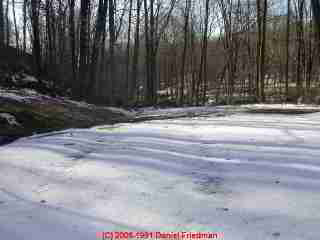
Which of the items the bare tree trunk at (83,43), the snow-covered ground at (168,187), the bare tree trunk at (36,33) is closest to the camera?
the snow-covered ground at (168,187)

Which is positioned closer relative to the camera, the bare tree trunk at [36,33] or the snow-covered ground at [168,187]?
the snow-covered ground at [168,187]

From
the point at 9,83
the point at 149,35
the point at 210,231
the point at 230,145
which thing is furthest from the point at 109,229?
the point at 149,35

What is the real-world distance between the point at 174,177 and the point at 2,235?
5.96 feet

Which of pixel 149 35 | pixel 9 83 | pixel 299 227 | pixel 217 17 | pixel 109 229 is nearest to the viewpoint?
pixel 299 227

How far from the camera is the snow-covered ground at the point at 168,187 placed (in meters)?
2.87

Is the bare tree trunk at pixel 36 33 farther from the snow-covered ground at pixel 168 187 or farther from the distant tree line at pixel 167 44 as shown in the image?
the snow-covered ground at pixel 168 187

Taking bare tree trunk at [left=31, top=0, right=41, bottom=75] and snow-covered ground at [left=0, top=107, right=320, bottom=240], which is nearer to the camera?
snow-covered ground at [left=0, top=107, right=320, bottom=240]

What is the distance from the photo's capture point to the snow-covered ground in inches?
113

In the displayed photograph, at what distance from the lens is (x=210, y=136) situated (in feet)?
20.4

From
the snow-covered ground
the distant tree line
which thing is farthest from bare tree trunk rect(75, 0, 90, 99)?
the snow-covered ground

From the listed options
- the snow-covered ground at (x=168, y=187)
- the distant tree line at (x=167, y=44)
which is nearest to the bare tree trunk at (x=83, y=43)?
the distant tree line at (x=167, y=44)

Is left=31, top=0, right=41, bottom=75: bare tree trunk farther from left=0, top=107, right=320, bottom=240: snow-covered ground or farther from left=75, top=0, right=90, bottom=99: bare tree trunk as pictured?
left=0, top=107, right=320, bottom=240: snow-covered ground

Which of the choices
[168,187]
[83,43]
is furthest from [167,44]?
[168,187]

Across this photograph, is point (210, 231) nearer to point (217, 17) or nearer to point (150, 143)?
point (150, 143)
